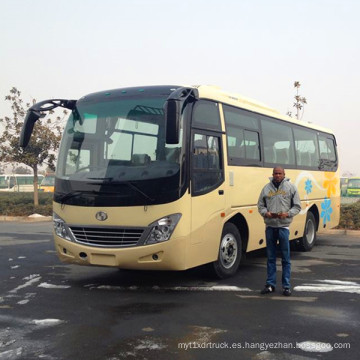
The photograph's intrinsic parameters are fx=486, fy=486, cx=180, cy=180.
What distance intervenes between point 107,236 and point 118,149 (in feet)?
4.18

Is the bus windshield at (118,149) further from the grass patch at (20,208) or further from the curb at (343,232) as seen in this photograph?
the grass patch at (20,208)

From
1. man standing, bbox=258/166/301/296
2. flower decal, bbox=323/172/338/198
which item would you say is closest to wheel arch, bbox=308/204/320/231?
flower decal, bbox=323/172/338/198

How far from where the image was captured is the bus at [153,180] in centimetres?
678

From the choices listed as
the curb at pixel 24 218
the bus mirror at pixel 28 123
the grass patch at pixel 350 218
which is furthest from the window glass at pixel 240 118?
the curb at pixel 24 218

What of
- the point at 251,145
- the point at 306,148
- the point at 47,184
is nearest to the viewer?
the point at 251,145

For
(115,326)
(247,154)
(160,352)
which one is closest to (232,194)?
(247,154)

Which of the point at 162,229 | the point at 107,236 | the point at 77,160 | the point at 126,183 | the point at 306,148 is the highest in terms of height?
the point at 306,148

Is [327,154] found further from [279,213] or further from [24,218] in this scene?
[24,218]

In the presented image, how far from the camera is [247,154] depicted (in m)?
8.69

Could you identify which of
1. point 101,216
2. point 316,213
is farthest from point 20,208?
point 101,216

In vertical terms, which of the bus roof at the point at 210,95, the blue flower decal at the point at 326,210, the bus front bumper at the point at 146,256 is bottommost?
the bus front bumper at the point at 146,256

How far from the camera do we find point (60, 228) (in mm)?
7516

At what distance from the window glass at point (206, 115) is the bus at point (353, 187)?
41.1 m

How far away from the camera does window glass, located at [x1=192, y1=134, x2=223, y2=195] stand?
23.4 ft
